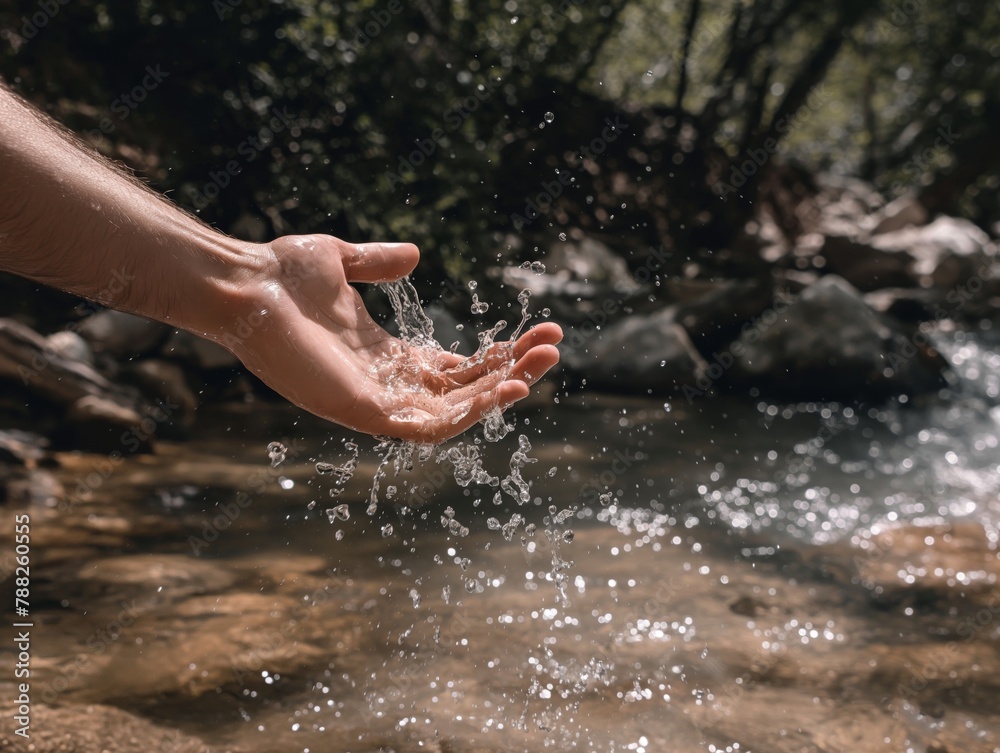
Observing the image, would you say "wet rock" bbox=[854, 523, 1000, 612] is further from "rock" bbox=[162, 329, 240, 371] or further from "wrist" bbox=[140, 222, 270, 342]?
"rock" bbox=[162, 329, 240, 371]

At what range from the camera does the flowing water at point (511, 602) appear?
2250 mm

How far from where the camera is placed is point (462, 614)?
9.04 ft

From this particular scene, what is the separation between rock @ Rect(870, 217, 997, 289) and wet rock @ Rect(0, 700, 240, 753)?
25.8ft

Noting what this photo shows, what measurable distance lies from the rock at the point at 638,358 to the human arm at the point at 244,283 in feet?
10.2

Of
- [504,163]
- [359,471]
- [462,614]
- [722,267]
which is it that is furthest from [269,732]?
[722,267]

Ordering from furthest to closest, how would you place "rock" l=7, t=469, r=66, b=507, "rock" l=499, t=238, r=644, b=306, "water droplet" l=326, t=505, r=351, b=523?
"rock" l=499, t=238, r=644, b=306 → "water droplet" l=326, t=505, r=351, b=523 → "rock" l=7, t=469, r=66, b=507

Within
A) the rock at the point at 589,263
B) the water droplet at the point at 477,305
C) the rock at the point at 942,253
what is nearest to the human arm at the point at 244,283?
the water droplet at the point at 477,305

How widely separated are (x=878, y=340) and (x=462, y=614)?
4.17 metres

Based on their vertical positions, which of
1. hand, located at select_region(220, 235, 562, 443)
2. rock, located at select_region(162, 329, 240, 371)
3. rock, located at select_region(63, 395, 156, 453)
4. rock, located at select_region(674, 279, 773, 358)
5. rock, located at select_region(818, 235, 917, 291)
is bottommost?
hand, located at select_region(220, 235, 562, 443)

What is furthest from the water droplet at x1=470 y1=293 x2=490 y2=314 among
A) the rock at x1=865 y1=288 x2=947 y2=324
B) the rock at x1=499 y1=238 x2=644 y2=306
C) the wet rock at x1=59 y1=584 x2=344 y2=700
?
the rock at x1=865 y1=288 x2=947 y2=324

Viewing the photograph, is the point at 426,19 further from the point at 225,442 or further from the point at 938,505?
the point at 938,505

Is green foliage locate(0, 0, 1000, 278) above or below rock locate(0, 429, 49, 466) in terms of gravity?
above

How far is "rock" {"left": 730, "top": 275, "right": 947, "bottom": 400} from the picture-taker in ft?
18.6

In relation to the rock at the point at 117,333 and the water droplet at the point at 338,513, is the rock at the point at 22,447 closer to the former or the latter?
the rock at the point at 117,333
